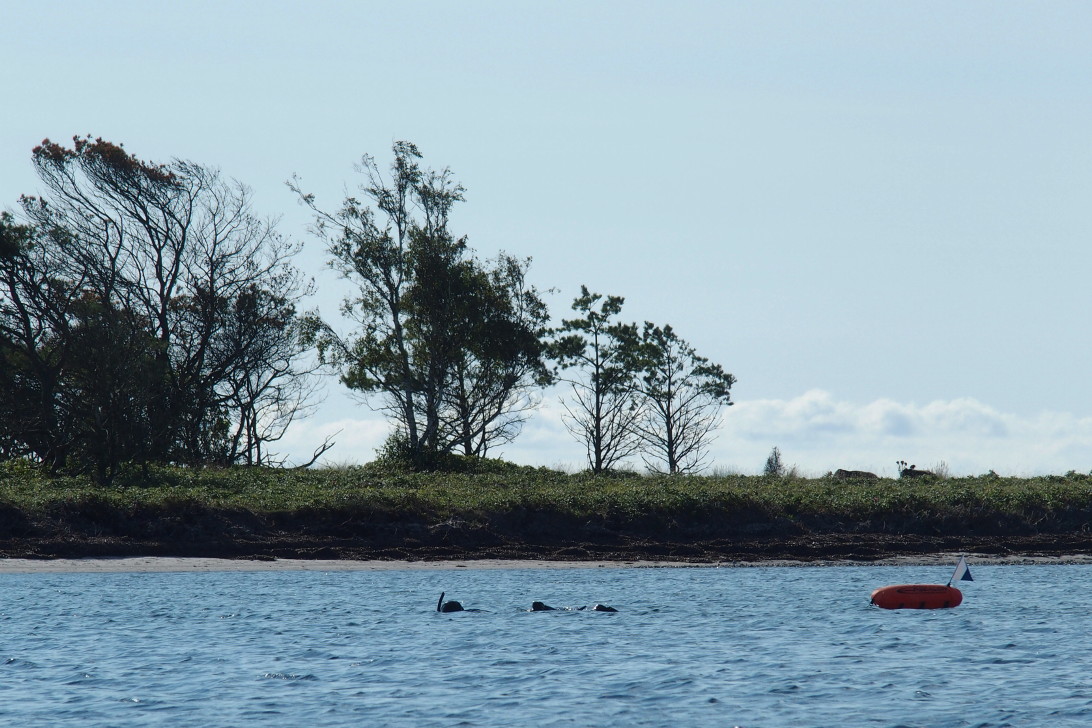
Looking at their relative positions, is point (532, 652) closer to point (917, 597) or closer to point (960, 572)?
point (917, 597)

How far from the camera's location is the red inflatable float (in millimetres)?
27000

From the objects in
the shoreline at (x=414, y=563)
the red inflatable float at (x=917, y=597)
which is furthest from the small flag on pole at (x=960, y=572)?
the shoreline at (x=414, y=563)

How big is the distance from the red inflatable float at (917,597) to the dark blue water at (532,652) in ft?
0.92

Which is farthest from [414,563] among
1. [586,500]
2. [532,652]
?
[532,652]

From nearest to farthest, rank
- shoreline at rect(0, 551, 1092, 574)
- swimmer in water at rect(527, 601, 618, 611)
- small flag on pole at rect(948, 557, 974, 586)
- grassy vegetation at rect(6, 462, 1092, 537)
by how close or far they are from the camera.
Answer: swimmer in water at rect(527, 601, 618, 611) < small flag on pole at rect(948, 557, 974, 586) < shoreline at rect(0, 551, 1092, 574) < grassy vegetation at rect(6, 462, 1092, 537)

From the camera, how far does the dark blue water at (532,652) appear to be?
16109 millimetres

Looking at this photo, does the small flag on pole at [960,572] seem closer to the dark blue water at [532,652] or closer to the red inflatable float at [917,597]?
the red inflatable float at [917,597]

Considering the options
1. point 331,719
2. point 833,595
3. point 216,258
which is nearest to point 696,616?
point 833,595

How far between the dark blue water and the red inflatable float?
28 centimetres

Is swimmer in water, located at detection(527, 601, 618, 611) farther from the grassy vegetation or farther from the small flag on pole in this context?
the grassy vegetation

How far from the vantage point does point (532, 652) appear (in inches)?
842

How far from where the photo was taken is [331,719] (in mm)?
15516

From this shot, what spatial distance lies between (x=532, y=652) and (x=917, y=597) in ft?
36.1

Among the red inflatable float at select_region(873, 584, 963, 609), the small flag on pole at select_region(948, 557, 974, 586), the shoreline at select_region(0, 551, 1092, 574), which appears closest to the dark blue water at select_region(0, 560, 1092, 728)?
the red inflatable float at select_region(873, 584, 963, 609)
